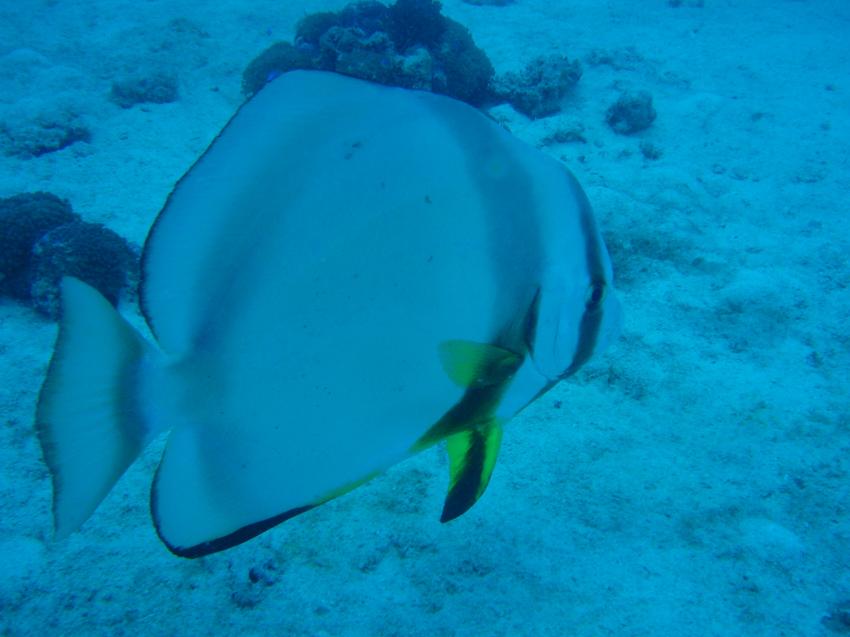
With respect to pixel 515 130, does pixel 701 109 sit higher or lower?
higher

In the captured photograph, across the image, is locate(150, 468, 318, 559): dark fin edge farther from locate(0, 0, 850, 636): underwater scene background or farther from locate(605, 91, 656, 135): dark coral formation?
locate(605, 91, 656, 135): dark coral formation

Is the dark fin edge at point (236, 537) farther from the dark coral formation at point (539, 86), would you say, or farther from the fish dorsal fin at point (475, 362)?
the dark coral formation at point (539, 86)

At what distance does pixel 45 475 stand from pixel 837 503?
417cm

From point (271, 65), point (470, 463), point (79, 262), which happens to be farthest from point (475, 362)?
point (271, 65)

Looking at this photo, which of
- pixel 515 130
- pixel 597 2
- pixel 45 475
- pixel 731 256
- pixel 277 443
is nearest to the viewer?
pixel 277 443

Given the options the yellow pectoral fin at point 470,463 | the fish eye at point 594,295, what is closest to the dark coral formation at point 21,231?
the yellow pectoral fin at point 470,463

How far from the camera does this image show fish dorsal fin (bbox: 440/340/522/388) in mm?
858

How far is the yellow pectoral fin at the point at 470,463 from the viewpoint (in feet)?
3.28

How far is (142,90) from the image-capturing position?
6852mm

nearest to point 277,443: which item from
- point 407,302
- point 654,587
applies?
point 407,302

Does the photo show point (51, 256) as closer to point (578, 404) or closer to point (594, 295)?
point (578, 404)

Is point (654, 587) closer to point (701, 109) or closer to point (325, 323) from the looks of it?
point (325, 323)

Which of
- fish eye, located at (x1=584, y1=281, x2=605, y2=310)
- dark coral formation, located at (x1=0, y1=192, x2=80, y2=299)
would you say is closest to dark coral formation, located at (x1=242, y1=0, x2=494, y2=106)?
dark coral formation, located at (x1=0, y1=192, x2=80, y2=299)

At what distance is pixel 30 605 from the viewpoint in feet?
7.39
